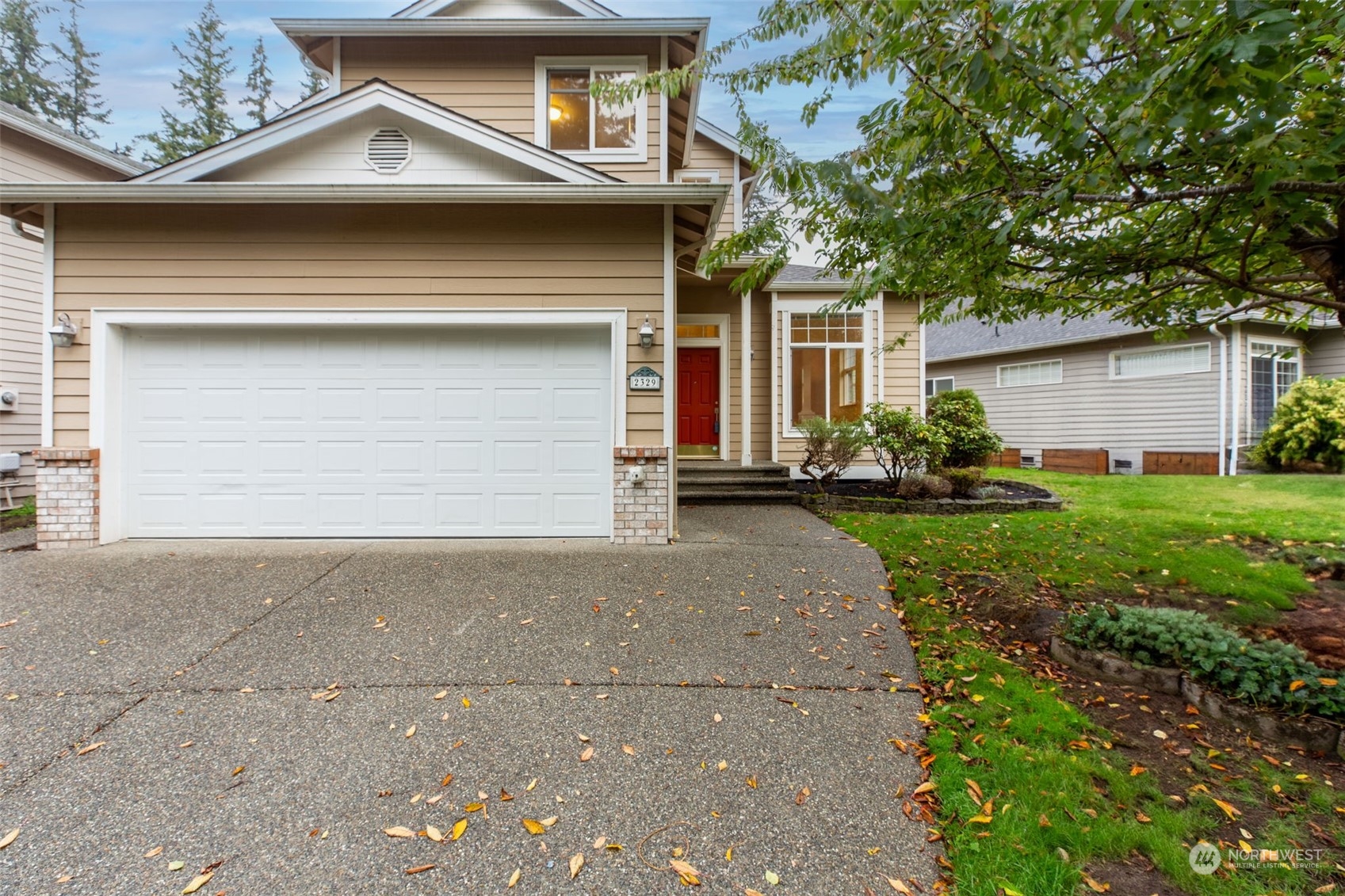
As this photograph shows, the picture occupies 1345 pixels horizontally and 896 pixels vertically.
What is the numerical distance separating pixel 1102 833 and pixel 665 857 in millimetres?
1566

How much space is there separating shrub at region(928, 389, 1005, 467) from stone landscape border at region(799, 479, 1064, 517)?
1087mm

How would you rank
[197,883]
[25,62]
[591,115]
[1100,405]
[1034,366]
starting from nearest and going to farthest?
1. [197,883]
2. [591,115]
3. [1100,405]
4. [1034,366]
5. [25,62]

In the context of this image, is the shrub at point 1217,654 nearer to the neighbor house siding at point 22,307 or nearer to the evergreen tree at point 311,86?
the neighbor house siding at point 22,307

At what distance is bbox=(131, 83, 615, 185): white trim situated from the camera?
5.49m

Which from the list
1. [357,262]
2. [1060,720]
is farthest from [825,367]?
[1060,720]

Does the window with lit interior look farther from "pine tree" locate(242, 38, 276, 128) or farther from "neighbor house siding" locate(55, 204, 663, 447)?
"pine tree" locate(242, 38, 276, 128)

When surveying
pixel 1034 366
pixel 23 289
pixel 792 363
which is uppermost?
pixel 23 289

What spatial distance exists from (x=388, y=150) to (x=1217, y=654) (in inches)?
304

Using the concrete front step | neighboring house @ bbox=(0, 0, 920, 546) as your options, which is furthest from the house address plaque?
the concrete front step

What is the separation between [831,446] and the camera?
7.96 meters

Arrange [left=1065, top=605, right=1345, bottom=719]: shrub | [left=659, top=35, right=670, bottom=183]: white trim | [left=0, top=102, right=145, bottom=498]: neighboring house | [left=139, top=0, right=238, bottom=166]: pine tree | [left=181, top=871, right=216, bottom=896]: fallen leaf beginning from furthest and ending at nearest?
[left=139, top=0, right=238, bottom=166]: pine tree, [left=0, top=102, right=145, bottom=498]: neighboring house, [left=659, top=35, right=670, bottom=183]: white trim, [left=1065, top=605, right=1345, bottom=719]: shrub, [left=181, top=871, right=216, bottom=896]: fallen leaf

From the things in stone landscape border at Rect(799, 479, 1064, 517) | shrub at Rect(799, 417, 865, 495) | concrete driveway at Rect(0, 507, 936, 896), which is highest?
shrub at Rect(799, 417, 865, 495)

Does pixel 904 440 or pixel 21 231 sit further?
pixel 904 440

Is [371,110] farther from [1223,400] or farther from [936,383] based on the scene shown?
[936,383]
